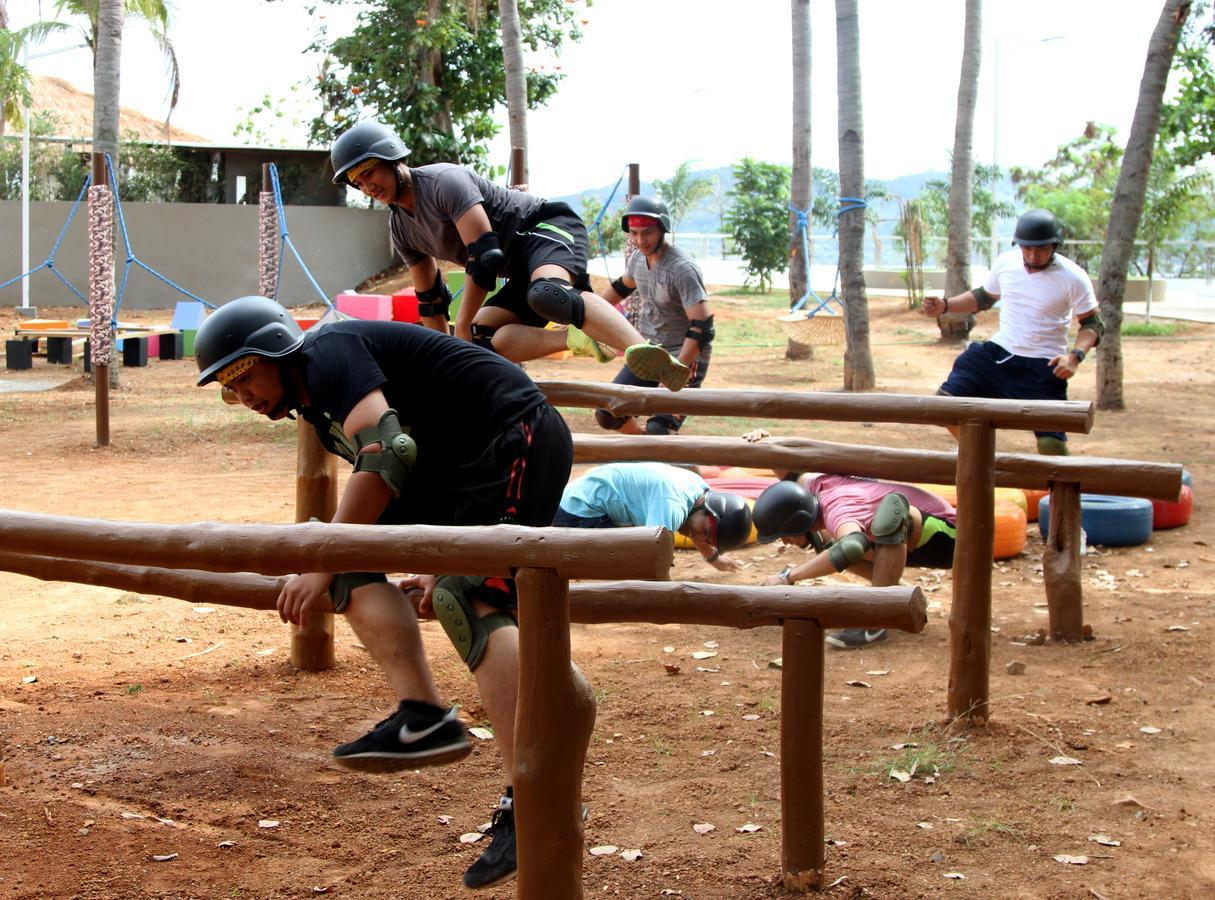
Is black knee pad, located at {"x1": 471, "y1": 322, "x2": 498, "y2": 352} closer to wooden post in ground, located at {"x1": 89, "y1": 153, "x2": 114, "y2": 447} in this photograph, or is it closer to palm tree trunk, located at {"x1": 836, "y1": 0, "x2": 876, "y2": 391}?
wooden post in ground, located at {"x1": 89, "y1": 153, "x2": 114, "y2": 447}

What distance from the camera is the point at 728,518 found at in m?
6.25

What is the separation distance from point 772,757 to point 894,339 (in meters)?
17.6

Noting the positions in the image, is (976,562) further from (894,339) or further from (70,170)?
(70,170)

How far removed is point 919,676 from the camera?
552 centimetres

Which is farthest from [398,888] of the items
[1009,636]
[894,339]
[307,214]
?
[307,214]

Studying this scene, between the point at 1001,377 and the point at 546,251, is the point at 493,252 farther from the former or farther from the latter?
the point at 1001,377

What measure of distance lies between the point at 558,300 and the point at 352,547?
9.68 ft

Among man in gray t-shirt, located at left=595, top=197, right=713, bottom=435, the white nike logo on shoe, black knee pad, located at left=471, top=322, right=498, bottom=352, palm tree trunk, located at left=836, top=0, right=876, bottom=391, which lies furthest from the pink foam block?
the white nike logo on shoe

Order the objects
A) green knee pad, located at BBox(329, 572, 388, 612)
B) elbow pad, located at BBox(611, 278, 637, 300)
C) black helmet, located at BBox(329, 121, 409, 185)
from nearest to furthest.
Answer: green knee pad, located at BBox(329, 572, 388, 612), black helmet, located at BBox(329, 121, 409, 185), elbow pad, located at BBox(611, 278, 637, 300)

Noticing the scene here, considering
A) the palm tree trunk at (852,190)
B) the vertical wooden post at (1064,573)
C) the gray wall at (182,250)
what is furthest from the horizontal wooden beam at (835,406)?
the gray wall at (182,250)

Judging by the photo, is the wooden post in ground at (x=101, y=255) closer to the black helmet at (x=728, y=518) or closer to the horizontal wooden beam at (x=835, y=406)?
the horizontal wooden beam at (x=835, y=406)

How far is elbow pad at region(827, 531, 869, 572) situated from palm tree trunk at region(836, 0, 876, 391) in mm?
8500

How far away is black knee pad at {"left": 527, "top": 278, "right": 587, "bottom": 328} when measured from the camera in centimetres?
568

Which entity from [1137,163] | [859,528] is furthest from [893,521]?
[1137,163]
